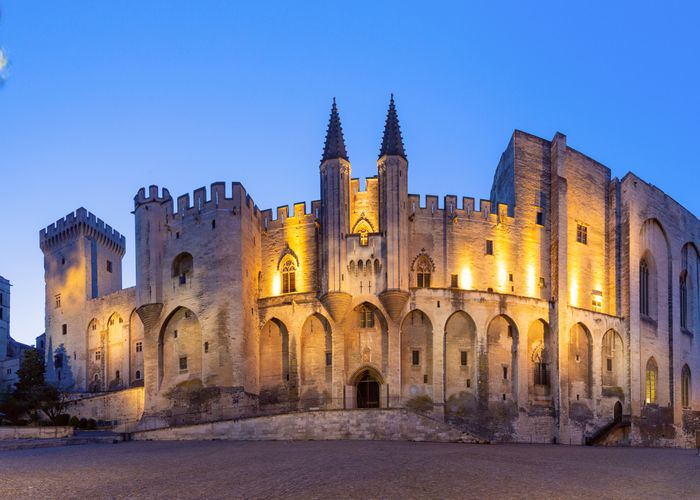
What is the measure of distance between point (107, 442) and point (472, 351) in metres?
18.8

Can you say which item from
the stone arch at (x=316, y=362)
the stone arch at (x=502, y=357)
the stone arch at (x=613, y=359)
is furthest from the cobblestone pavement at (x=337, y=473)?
the stone arch at (x=613, y=359)

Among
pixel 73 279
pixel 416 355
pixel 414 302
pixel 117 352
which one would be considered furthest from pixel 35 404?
pixel 414 302

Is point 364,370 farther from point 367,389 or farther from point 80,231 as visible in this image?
point 80,231

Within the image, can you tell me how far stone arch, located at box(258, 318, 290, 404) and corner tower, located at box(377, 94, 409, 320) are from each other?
6.42 metres

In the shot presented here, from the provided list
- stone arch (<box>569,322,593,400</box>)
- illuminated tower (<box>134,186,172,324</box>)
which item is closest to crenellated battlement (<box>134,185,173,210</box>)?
illuminated tower (<box>134,186,172,324</box>)

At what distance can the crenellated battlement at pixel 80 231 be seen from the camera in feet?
180

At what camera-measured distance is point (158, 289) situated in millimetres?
38031

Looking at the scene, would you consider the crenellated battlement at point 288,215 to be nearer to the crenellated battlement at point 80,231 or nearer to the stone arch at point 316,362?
the stone arch at point 316,362

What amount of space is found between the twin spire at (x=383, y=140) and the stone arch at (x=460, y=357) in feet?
31.1

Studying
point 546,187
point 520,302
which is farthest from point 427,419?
point 546,187

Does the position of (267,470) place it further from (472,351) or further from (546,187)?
(546,187)

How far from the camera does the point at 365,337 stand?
36812mm

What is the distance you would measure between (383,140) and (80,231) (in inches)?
1150

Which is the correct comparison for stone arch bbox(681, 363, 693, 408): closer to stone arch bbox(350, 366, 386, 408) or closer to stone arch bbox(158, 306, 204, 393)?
stone arch bbox(350, 366, 386, 408)
